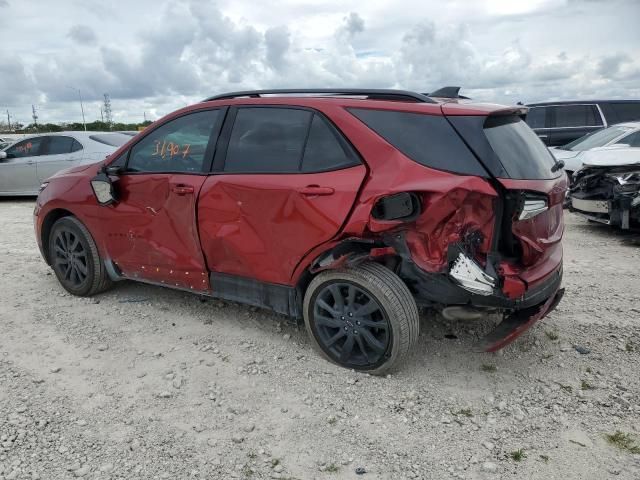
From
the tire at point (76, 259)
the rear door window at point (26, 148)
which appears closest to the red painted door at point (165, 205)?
the tire at point (76, 259)

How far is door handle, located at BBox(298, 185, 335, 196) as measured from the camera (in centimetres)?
320

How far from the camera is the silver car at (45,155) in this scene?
10.4 meters

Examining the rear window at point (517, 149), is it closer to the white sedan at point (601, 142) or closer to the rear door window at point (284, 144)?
the rear door window at point (284, 144)

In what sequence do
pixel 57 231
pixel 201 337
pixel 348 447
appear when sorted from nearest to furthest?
pixel 348 447 → pixel 201 337 → pixel 57 231

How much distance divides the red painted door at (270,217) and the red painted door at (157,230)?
0.14 m

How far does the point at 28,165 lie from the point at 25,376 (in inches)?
339

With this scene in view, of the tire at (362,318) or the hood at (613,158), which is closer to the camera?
the tire at (362,318)

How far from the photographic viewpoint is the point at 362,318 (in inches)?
129

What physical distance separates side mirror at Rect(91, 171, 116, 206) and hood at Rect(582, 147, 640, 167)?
5.94m

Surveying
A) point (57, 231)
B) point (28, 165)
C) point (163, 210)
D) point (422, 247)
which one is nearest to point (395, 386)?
point (422, 247)

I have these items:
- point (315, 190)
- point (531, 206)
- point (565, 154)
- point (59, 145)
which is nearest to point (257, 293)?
point (315, 190)

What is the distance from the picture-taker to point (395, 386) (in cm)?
325

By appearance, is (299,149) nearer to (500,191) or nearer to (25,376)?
(500,191)

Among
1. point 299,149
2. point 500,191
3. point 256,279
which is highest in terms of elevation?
point 299,149
